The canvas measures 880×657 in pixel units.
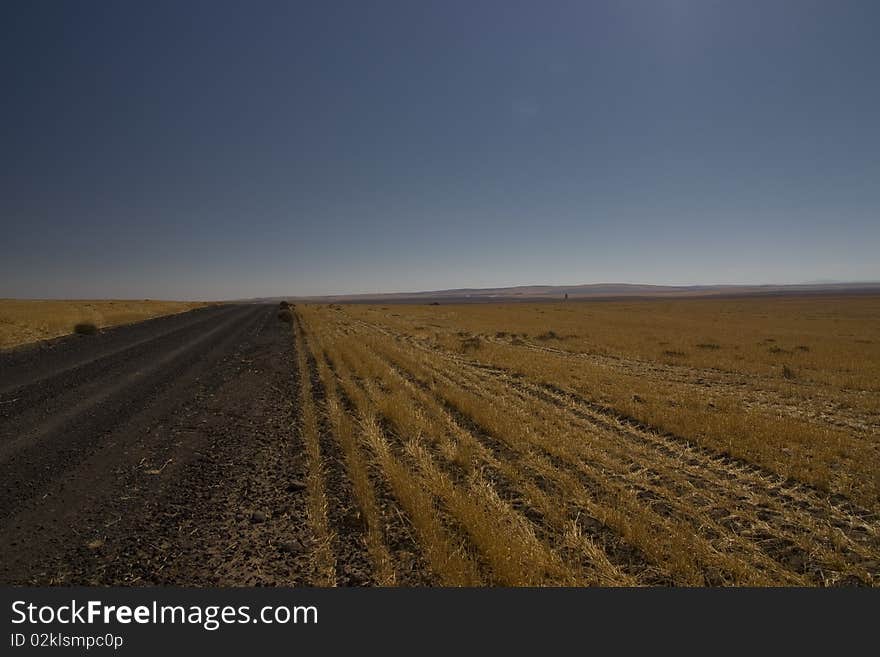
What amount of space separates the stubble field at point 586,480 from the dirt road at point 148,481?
0.51 m

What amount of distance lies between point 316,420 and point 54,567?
175 inches

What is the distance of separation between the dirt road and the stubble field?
511 mm

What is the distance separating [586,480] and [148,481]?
5.90 m

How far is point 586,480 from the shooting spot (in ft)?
18.1

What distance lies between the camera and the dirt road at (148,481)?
3.55m

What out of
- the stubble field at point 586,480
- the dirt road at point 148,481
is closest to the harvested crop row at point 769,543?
the stubble field at point 586,480

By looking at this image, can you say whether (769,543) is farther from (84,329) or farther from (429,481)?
(84,329)

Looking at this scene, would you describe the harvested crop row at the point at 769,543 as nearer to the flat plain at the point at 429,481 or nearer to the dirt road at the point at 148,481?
the flat plain at the point at 429,481

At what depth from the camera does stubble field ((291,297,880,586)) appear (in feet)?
12.2

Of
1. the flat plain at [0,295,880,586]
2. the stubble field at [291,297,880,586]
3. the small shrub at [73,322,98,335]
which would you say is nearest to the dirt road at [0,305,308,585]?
the flat plain at [0,295,880,586]

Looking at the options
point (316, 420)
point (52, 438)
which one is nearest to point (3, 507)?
point (52, 438)

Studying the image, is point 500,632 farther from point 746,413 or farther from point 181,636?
point 746,413

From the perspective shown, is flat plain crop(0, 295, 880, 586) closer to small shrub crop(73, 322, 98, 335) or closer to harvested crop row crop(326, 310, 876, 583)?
harvested crop row crop(326, 310, 876, 583)

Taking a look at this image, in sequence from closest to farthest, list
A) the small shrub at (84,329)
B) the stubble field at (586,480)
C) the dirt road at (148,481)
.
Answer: the dirt road at (148,481)
the stubble field at (586,480)
the small shrub at (84,329)
